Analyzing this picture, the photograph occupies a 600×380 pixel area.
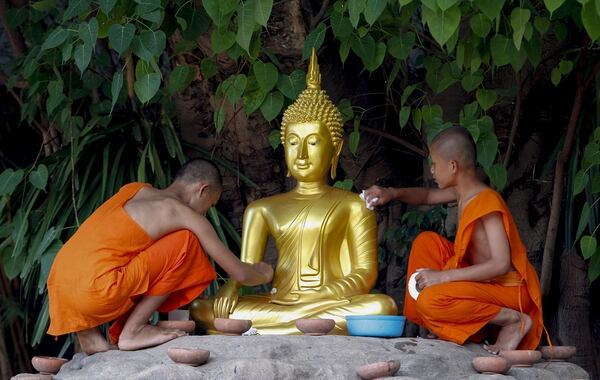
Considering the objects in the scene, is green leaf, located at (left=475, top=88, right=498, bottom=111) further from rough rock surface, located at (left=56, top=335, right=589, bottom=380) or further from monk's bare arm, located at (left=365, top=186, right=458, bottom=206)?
rough rock surface, located at (left=56, top=335, right=589, bottom=380)

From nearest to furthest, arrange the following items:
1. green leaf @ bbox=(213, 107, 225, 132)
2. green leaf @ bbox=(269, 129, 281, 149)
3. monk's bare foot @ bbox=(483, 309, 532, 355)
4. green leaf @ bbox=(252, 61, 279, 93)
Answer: monk's bare foot @ bbox=(483, 309, 532, 355) < green leaf @ bbox=(252, 61, 279, 93) < green leaf @ bbox=(213, 107, 225, 132) < green leaf @ bbox=(269, 129, 281, 149)

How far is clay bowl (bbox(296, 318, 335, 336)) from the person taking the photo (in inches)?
160

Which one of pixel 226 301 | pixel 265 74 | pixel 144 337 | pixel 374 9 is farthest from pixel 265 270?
pixel 374 9

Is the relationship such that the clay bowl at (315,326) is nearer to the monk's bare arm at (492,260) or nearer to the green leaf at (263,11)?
the monk's bare arm at (492,260)

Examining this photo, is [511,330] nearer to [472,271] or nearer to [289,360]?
[472,271]

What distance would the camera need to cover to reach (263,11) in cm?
406

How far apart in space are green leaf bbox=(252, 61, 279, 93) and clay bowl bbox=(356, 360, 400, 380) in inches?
63.0

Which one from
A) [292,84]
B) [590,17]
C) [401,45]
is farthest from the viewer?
[292,84]

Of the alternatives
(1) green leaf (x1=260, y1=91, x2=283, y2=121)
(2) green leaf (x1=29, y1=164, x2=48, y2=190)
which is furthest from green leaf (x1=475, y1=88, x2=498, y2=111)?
(2) green leaf (x1=29, y1=164, x2=48, y2=190)

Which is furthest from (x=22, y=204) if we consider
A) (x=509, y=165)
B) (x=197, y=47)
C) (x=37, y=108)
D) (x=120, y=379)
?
(x=509, y=165)

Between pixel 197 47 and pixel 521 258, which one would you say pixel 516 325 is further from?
pixel 197 47

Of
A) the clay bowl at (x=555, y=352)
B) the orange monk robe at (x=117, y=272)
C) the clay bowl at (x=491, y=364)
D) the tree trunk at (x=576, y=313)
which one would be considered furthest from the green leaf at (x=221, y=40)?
the tree trunk at (x=576, y=313)

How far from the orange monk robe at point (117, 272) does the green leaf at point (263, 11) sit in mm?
830

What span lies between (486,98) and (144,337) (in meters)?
1.85
